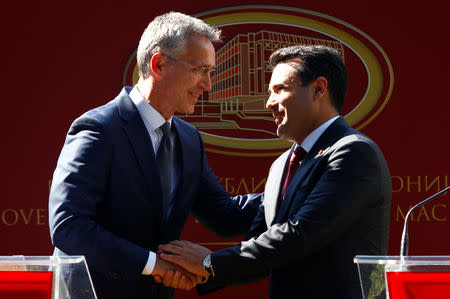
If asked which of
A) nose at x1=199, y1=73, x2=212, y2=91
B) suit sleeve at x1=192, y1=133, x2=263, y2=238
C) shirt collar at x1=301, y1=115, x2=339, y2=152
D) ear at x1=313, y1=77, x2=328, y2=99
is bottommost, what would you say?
suit sleeve at x1=192, y1=133, x2=263, y2=238

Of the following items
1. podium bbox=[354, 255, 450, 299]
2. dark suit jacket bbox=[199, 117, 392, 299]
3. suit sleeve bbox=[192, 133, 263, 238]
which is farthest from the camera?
suit sleeve bbox=[192, 133, 263, 238]

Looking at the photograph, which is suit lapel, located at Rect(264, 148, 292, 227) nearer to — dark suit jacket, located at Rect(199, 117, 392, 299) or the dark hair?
dark suit jacket, located at Rect(199, 117, 392, 299)

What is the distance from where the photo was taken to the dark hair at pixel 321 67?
2.43 meters

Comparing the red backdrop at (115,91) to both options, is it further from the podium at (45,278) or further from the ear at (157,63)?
the podium at (45,278)

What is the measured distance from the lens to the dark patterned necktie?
245cm

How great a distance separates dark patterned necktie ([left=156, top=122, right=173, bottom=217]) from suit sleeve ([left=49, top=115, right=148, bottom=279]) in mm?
240

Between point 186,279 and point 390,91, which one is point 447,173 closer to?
point 390,91

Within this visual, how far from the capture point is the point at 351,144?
2.23 meters

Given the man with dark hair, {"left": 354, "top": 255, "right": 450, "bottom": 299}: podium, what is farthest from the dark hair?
{"left": 354, "top": 255, "right": 450, "bottom": 299}: podium

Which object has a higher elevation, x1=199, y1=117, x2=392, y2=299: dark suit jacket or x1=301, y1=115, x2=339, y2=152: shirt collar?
x1=301, y1=115, x2=339, y2=152: shirt collar

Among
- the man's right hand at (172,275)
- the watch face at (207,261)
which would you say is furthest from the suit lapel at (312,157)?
the man's right hand at (172,275)

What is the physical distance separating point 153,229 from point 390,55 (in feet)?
6.56

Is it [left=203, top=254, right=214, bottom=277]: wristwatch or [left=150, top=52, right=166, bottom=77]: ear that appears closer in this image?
[left=203, top=254, right=214, bottom=277]: wristwatch

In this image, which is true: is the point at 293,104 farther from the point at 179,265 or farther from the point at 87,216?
the point at 87,216
